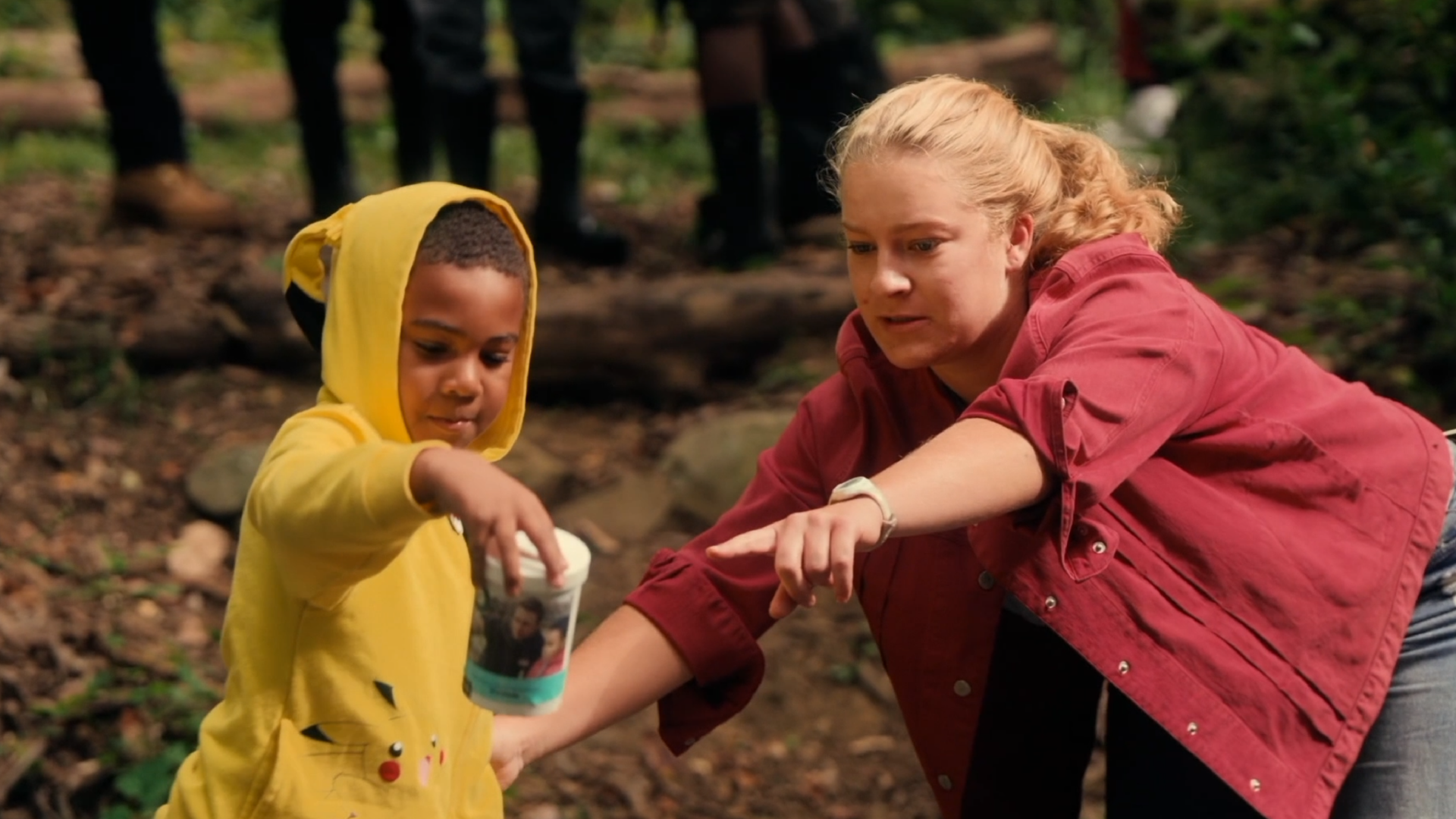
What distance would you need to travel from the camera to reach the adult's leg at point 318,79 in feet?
18.1

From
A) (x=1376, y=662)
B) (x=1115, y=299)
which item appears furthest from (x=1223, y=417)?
(x=1376, y=662)

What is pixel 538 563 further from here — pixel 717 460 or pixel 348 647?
pixel 717 460

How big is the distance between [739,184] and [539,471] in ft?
4.19

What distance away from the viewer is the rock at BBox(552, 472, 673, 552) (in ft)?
15.0

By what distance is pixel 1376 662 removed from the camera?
2.35 meters

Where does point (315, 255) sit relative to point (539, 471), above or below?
above

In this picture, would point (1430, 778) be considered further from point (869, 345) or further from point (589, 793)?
point (589, 793)

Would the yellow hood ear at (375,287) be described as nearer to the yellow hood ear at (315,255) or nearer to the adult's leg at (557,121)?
the yellow hood ear at (315,255)

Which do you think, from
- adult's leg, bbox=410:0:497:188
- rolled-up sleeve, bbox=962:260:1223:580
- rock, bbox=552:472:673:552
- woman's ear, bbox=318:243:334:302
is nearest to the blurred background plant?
adult's leg, bbox=410:0:497:188

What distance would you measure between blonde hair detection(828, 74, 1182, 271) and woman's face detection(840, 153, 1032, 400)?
2 centimetres

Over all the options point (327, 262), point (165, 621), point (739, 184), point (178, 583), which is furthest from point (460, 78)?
point (327, 262)

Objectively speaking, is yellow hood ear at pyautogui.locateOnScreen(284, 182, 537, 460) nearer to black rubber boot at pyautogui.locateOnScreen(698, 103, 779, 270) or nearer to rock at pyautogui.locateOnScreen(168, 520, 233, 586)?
rock at pyautogui.locateOnScreen(168, 520, 233, 586)

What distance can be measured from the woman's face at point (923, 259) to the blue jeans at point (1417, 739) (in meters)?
0.72

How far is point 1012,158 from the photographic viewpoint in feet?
7.70
